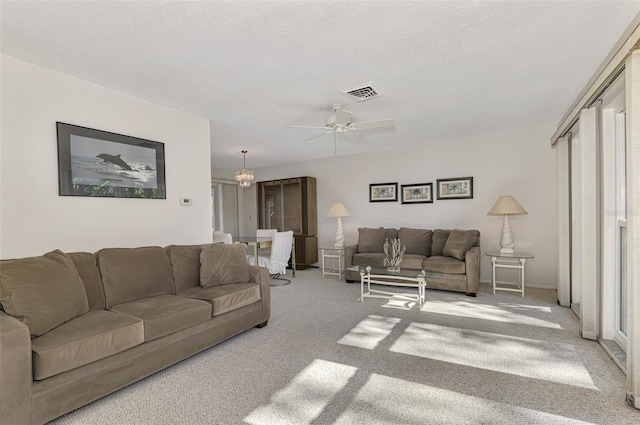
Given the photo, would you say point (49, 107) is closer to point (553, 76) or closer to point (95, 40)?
point (95, 40)

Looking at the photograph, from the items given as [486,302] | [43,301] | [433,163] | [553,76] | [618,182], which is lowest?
[486,302]

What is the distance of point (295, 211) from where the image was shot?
711 cm

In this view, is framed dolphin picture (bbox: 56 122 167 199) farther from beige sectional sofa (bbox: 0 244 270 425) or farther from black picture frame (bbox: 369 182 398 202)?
black picture frame (bbox: 369 182 398 202)

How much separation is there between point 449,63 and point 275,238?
3.65 m

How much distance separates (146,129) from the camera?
347cm

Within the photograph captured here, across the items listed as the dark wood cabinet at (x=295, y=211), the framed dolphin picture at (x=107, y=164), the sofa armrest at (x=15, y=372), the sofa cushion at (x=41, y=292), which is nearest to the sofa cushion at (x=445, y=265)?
the dark wood cabinet at (x=295, y=211)

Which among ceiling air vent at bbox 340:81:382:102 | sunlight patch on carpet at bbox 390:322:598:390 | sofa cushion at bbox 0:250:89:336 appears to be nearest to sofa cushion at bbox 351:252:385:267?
sunlight patch on carpet at bbox 390:322:598:390

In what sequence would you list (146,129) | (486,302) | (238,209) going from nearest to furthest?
(146,129)
(486,302)
(238,209)

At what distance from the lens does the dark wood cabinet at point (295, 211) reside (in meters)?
6.96

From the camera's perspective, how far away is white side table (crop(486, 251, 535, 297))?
432cm

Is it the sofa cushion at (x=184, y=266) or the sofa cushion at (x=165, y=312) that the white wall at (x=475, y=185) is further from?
the sofa cushion at (x=165, y=312)

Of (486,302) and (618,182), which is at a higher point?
(618,182)

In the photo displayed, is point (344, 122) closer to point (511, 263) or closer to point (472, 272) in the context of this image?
point (472, 272)

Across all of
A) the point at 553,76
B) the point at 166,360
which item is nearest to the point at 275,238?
the point at 166,360
